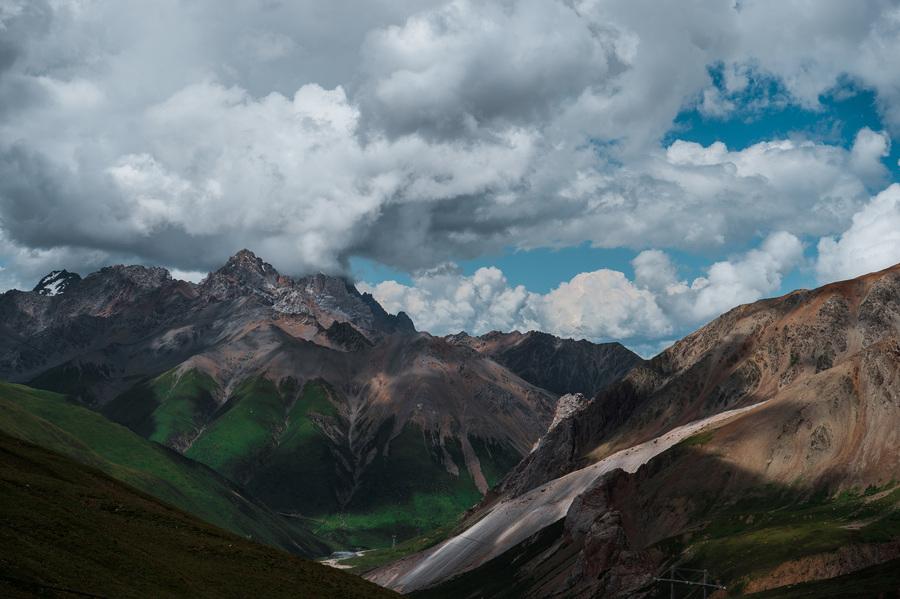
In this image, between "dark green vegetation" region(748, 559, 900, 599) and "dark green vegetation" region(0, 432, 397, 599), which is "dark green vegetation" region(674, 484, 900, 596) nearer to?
"dark green vegetation" region(748, 559, 900, 599)

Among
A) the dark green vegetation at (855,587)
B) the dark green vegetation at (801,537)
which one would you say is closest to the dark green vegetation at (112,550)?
the dark green vegetation at (855,587)

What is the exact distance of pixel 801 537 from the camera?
550ft

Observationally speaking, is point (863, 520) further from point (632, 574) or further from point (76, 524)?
point (76, 524)

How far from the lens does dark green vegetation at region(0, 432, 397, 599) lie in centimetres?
8306

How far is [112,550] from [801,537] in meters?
125

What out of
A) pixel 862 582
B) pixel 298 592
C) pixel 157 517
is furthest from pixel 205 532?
pixel 862 582

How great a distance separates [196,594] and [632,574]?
4878 inches

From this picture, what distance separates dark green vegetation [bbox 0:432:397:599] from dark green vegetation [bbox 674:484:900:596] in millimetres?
78136

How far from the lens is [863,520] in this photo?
173m

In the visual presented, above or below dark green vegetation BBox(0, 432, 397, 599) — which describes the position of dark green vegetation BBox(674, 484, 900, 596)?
below

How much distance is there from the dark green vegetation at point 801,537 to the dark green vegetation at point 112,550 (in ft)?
256

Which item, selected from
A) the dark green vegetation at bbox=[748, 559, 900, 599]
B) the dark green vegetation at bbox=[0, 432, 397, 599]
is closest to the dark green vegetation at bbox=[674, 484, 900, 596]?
the dark green vegetation at bbox=[748, 559, 900, 599]

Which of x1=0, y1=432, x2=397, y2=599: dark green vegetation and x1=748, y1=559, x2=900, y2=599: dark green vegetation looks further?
x1=748, y1=559, x2=900, y2=599: dark green vegetation

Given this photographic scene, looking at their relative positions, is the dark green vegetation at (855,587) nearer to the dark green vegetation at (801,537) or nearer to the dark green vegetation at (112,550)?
the dark green vegetation at (801,537)
